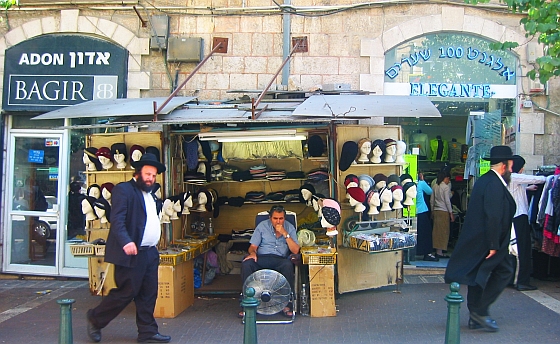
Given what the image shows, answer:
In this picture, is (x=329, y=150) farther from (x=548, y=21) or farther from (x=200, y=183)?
(x=548, y=21)

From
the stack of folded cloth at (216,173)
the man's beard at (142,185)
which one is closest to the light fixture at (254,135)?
the stack of folded cloth at (216,173)

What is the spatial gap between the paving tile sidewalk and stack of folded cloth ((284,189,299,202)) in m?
1.72

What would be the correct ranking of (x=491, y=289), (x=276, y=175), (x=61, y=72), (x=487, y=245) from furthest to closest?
(x=61, y=72) → (x=276, y=175) → (x=491, y=289) → (x=487, y=245)

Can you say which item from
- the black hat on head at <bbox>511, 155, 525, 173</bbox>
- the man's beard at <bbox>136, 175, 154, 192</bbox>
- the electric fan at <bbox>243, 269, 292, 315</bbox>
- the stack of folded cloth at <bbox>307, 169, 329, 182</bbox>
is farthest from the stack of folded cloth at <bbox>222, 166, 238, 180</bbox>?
the black hat on head at <bbox>511, 155, 525, 173</bbox>

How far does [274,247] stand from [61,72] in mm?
4925

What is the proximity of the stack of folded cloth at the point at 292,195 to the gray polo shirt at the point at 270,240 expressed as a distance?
159 cm

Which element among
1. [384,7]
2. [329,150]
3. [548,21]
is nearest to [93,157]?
[329,150]

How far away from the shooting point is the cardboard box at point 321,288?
7.32 meters

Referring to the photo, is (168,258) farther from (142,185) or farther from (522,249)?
(522,249)

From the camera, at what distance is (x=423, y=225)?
1053 cm

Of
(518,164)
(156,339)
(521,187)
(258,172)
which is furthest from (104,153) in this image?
(521,187)

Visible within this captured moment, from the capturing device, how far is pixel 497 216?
20.5ft

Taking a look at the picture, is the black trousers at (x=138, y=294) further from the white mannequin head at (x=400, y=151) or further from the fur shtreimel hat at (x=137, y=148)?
the white mannequin head at (x=400, y=151)

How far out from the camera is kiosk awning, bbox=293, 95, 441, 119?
22.5ft
